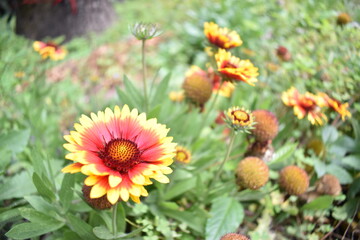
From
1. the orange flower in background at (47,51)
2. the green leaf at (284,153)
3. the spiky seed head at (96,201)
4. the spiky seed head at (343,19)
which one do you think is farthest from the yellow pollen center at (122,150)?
the spiky seed head at (343,19)

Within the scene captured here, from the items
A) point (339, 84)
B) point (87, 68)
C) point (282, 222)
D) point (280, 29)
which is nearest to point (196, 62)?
point (280, 29)

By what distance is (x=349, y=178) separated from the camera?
1495 mm

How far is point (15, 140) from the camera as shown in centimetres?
138

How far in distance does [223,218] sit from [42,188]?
681mm

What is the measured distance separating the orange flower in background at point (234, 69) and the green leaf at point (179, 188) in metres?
0.46

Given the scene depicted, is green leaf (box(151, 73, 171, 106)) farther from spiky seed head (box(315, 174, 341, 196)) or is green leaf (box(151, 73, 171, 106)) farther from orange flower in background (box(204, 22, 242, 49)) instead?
spiky seed head (box(315, 174, 341, 196))

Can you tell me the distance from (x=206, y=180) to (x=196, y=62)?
169 cm

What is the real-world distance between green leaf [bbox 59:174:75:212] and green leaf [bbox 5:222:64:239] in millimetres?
73

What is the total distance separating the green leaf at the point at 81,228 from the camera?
104 centimetres

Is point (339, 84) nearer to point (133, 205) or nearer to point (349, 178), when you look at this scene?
point (349, 178)

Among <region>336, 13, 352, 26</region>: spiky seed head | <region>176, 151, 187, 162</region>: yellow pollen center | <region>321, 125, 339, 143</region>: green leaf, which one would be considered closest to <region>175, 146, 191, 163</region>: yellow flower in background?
<region>176, 151, 187, 162</region>: yellow pollen center

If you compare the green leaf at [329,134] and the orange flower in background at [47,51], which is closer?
the green leaf at [329,134]

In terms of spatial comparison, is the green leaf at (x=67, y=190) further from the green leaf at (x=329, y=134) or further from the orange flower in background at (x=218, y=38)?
the green leaf at (x=329, y=134)

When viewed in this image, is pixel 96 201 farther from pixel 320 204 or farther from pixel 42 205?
pixel 320 204
